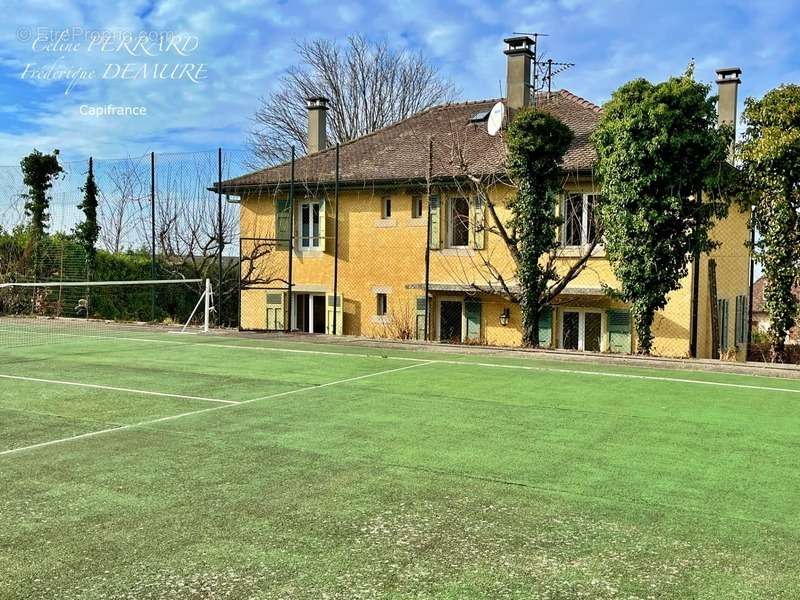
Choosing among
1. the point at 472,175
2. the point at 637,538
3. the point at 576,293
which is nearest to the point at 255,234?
the point at 472,175

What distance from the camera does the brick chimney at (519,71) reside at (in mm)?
21047

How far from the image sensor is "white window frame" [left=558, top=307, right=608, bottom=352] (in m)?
19.4

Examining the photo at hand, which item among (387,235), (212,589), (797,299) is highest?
(387,235)

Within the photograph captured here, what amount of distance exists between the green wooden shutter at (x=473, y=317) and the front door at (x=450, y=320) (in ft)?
0.87

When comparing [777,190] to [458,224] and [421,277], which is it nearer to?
[458,224]

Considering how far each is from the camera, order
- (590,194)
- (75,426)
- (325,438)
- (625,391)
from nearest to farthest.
→ (325,438)
(75,426)
(625,391)
(590,194)

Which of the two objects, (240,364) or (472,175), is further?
(472,175)

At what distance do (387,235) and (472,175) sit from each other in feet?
12.9

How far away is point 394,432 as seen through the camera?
24.0 ft

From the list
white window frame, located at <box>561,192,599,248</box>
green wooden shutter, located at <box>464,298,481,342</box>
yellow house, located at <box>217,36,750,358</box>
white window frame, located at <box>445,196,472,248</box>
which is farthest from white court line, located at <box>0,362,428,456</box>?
white window frame, located at <box>445,196,472,248</box>

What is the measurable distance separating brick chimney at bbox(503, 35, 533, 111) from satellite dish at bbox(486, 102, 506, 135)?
3.06 feet

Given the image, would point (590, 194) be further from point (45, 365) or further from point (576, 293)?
point (45, 365)

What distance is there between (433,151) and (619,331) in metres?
7.15

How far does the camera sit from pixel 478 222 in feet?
65.9
